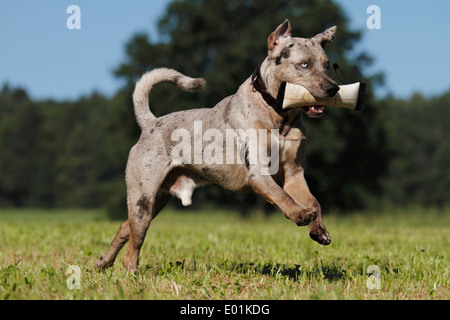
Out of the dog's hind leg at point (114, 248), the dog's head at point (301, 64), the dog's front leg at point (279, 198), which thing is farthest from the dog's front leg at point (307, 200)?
the dog's hind leg at point (114, 248)

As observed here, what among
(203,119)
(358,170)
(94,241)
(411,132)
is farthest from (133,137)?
(411,132)

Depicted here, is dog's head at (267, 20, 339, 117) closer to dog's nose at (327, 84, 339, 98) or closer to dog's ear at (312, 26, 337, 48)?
dog's nose at (327, 84, 339, 98)

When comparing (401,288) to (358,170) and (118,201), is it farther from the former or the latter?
(118,201)

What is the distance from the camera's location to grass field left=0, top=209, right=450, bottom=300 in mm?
4199

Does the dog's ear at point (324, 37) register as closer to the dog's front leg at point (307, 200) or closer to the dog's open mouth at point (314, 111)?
the dog's open mouth at point (314, 111)

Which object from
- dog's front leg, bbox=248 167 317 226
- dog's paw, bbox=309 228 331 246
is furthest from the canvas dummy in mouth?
dog's paw, bbox=309 228 331 246

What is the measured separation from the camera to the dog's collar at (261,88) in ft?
16.4

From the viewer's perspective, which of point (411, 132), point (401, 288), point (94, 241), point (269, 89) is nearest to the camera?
point (401, 288)

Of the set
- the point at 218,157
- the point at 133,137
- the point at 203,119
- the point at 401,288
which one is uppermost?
the point at 133,137

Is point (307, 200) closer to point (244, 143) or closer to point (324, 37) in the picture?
point (244, 143)

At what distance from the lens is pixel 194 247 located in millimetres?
8164

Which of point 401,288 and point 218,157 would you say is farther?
point 218,157

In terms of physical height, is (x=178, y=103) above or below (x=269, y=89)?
above
